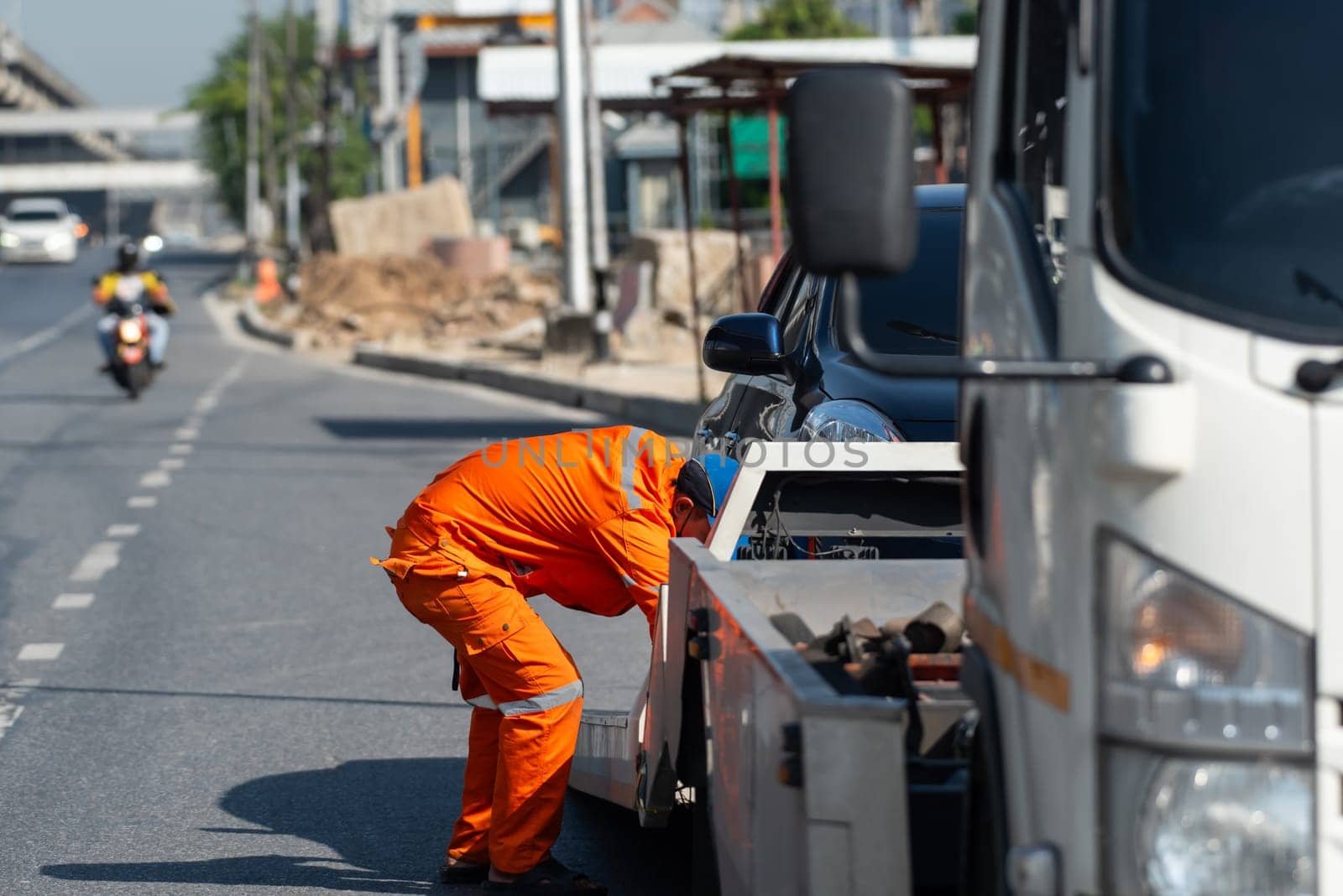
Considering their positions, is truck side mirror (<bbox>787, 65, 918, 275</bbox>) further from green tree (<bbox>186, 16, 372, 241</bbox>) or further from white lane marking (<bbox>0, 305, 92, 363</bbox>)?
green tree (<bbox>186, 16, 372, 241</bbox>)

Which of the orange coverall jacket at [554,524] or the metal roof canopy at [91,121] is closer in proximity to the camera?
the orange coverall jacket at [554,524]

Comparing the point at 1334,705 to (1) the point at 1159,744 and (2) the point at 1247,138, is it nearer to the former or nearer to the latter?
(1) the point at 1159,744

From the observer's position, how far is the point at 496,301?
119ft

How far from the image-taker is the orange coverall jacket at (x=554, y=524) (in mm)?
4941

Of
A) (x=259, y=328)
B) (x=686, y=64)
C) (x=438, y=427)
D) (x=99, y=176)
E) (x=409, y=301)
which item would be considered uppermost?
(x=686, y=64)

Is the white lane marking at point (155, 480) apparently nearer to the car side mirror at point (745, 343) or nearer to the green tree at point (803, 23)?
the car side mirror at point (745, 343)

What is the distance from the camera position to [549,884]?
5.04 m

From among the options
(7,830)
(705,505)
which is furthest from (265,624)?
(705,505)

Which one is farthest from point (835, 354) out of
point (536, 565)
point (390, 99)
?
point (390, 99)

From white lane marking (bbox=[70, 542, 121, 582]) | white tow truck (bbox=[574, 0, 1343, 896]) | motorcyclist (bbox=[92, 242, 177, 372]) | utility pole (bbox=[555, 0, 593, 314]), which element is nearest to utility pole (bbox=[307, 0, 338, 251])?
utility pole (bbox=[555, 0, 593, 314])

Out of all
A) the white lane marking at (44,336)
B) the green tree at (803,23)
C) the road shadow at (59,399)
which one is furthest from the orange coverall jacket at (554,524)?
the green tree at (803,23)

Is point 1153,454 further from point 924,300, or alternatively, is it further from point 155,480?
point 155,480

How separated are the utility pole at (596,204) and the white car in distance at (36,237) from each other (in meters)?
38.2

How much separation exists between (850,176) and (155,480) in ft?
41.3
